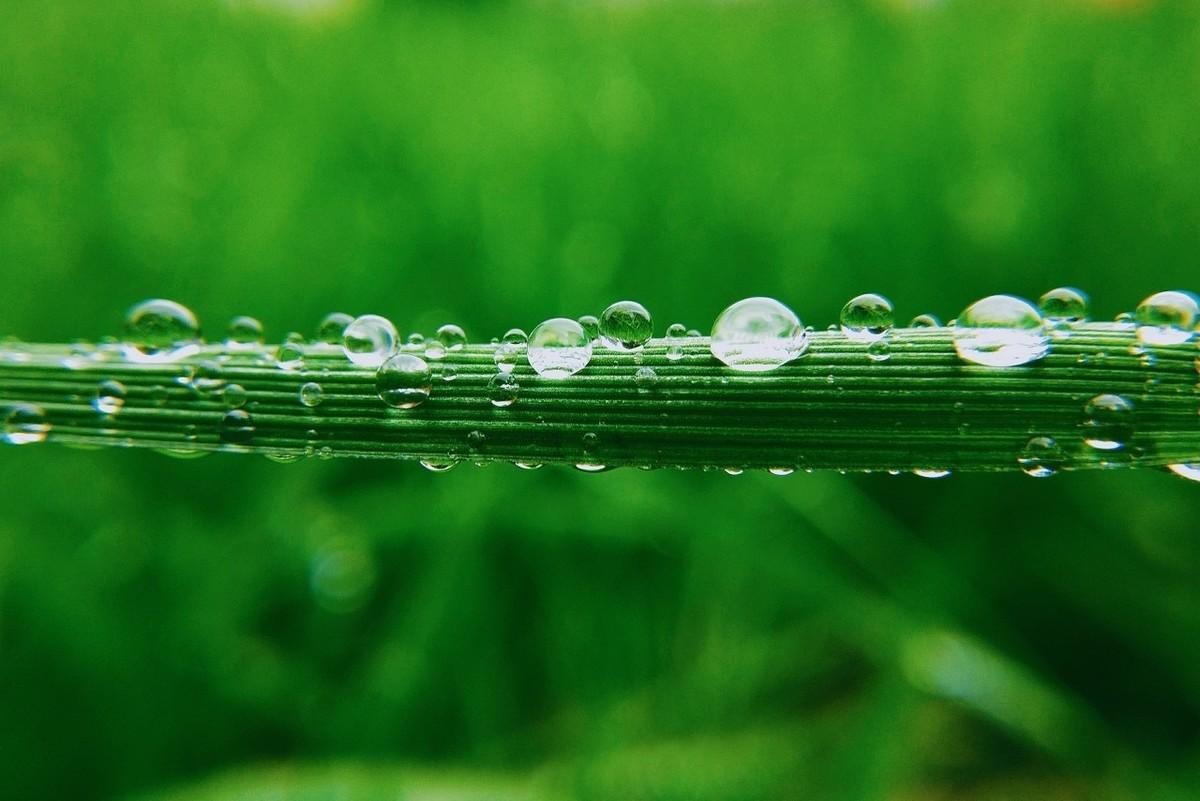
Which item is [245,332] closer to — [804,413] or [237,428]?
[237,428]

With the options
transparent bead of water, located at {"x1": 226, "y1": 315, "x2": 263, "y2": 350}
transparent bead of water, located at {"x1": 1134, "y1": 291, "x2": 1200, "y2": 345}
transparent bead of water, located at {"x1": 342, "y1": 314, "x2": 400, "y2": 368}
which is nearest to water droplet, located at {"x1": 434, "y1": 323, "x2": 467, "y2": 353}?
transparent bead of water, located at {"x1": 342, "y1": 314, "x2": 400, "y2": 368}

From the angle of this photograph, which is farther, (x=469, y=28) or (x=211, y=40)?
(x=469, y=28)

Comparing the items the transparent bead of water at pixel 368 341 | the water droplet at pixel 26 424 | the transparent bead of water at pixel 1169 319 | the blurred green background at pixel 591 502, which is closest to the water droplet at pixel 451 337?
the transparent bead of water at pixel 368 341

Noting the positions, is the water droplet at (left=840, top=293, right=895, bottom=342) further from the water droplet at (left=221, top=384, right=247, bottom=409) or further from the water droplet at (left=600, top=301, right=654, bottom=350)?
the water droplet at (left=221, top=384, right=247, bottom=409)

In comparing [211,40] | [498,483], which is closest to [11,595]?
[498,483]

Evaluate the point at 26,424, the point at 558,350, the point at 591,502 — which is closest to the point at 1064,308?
the point at 558,350

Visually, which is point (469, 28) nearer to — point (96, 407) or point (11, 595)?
point (11, 595)

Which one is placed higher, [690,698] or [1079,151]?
[1079,151]

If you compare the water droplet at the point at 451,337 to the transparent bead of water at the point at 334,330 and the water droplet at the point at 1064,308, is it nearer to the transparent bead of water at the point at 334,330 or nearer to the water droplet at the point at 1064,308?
the transparent bead of water at the point at 334,330
